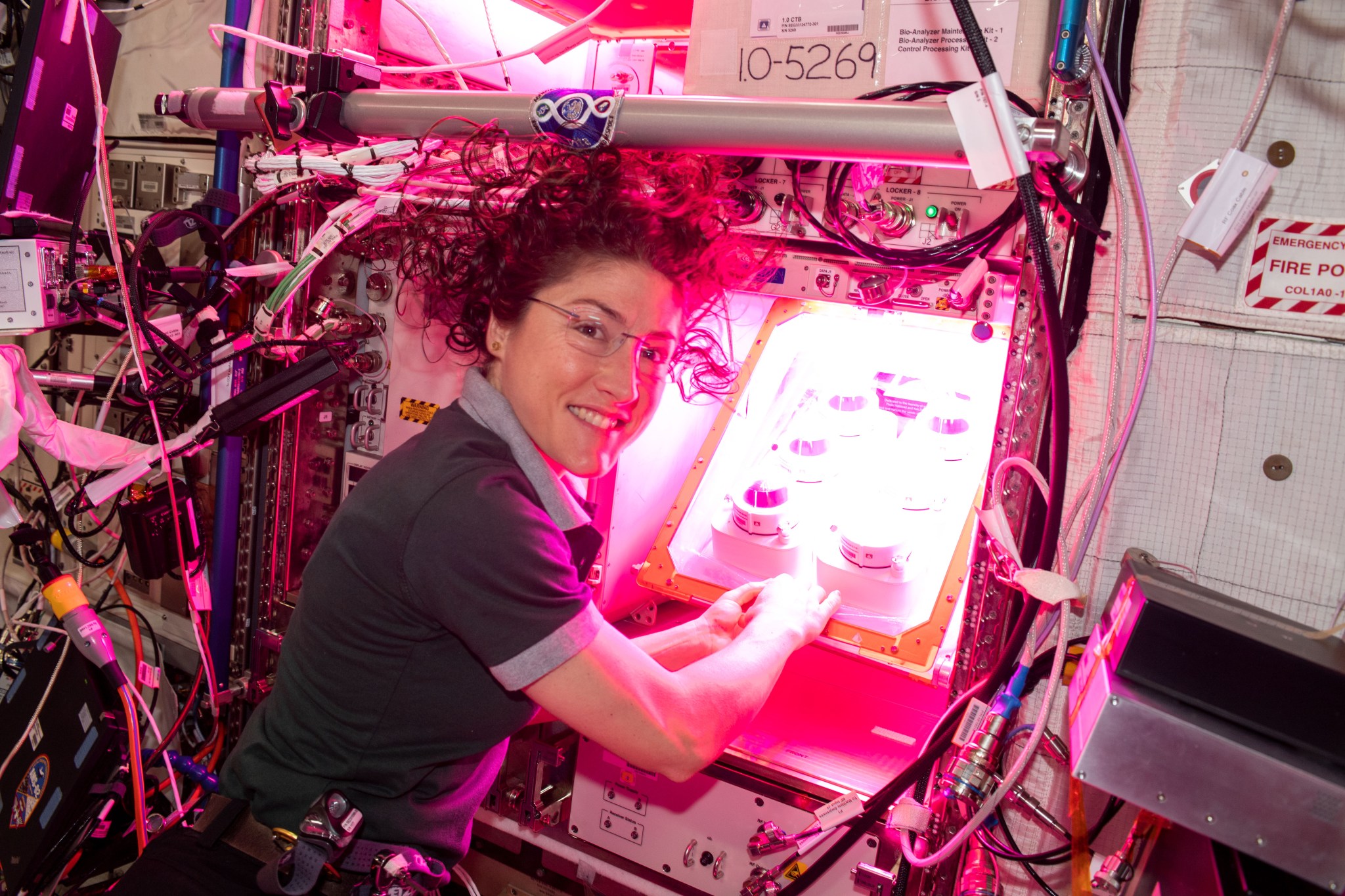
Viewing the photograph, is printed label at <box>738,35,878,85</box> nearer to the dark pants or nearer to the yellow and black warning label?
the yellow and black warning label

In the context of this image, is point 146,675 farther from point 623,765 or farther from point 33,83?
point 33,83

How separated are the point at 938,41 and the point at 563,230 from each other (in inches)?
31.8

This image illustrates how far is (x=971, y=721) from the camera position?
4.59ft

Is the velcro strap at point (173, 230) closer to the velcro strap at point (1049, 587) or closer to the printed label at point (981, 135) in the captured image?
the printed label at point (981, 135)

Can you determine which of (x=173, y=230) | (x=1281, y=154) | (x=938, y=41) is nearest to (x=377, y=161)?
(x=173, y=230)

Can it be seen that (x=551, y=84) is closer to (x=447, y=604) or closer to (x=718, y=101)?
(x=718, y=101)

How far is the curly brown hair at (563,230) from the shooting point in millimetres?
1537

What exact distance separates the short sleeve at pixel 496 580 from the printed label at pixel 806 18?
1144mm

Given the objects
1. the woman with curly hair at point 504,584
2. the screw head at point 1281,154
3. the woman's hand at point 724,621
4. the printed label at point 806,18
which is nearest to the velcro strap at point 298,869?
the woman with curly hair at point 504,584

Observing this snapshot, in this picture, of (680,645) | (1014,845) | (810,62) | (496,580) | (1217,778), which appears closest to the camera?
(1217,778)

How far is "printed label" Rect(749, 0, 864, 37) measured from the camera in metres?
1.63

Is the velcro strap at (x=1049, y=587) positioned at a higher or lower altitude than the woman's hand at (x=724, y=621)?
higher

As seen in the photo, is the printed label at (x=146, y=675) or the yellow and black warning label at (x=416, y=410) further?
the printed label at (x=146, y=675)

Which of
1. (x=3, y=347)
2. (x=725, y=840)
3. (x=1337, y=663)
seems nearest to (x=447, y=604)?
Answer: (x=725, y=840)
